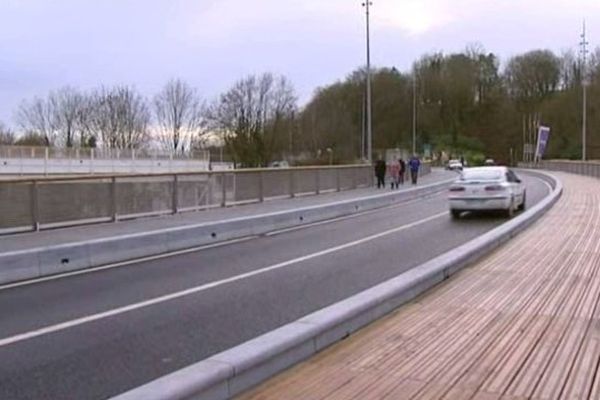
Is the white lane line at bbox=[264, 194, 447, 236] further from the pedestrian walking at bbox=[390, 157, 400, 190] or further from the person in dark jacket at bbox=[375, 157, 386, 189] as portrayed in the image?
the pedestrian walking at bbox=[390, 157, 400, 190]

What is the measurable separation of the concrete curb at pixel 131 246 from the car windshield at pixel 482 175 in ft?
15.8

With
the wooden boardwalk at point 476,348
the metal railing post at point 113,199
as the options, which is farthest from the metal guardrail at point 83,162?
Answer: the wooden boardwalk at point 476,348

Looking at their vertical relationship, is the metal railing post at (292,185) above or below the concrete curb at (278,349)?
above

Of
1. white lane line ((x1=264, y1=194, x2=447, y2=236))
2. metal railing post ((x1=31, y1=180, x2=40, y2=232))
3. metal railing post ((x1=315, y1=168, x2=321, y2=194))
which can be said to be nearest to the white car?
white lane line ((x1=264, y1=194, x2=447, y2=236))

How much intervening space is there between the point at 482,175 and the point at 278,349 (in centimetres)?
1808

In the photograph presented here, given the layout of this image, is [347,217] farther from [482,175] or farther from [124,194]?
[124,194]

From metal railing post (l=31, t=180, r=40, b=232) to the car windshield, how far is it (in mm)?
12788

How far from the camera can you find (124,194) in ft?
62.7

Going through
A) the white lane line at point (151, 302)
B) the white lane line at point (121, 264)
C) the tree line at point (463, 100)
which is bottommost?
the white lane line at point (121, 264)

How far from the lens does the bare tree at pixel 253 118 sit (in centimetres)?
8456

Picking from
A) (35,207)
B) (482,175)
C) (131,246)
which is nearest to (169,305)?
(131,246)

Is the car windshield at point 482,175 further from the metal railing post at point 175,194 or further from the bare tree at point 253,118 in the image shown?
the bare tree at point 253,118

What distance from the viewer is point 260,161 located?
83500 mm

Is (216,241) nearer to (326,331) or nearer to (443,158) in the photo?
(326,331)
